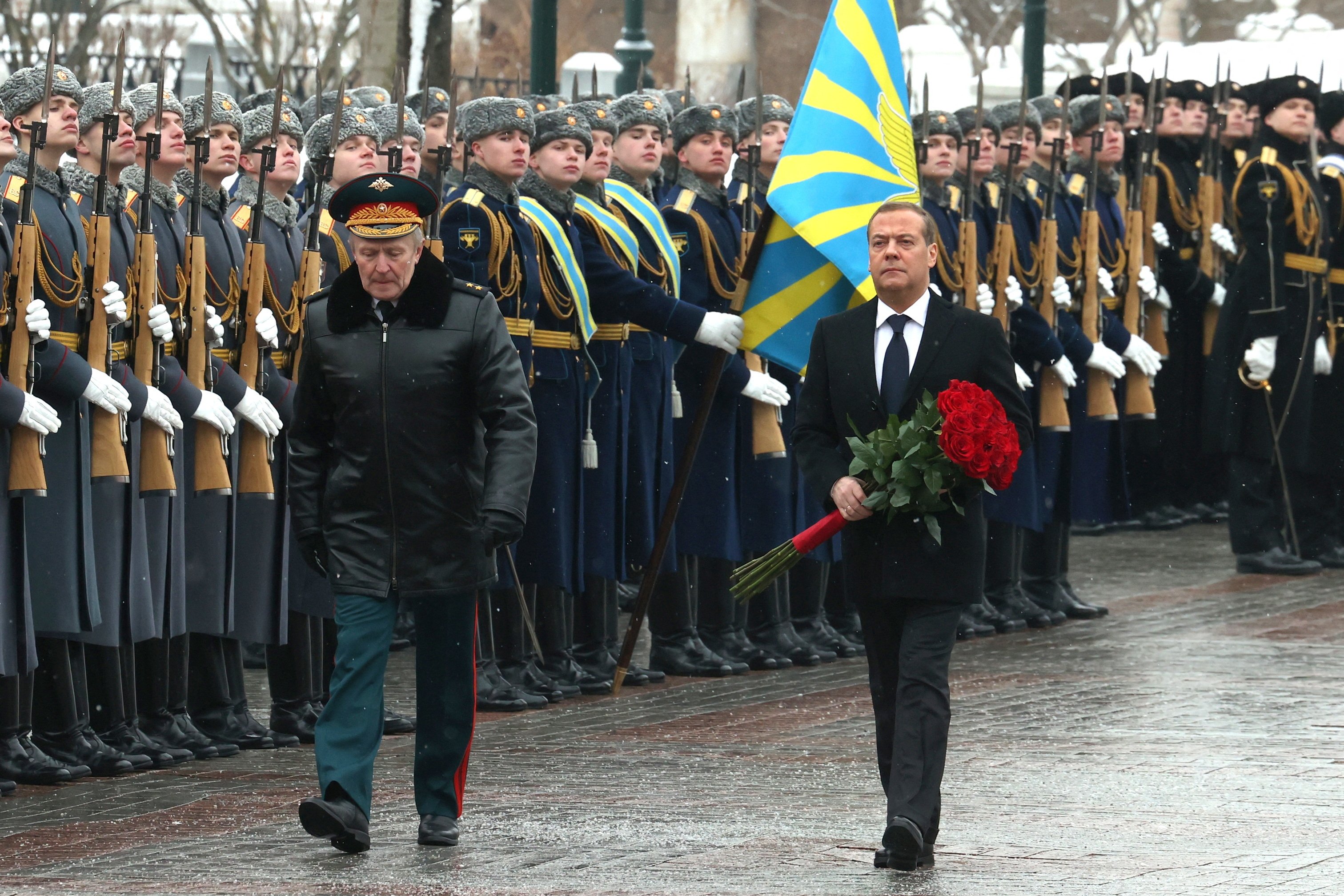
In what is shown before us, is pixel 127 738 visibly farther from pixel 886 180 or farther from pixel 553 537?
pixel 886 180

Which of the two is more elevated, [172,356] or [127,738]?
[172,356]

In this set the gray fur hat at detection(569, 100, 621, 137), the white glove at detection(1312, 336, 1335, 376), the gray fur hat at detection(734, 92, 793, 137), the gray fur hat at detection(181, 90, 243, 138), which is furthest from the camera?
the white glove at detection(1312, 336, 1335, 376)

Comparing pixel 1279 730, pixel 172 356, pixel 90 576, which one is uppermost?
pixel 172 356

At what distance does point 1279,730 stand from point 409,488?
3.64m

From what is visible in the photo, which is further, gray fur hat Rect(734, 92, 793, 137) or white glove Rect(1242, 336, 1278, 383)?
white glove Rect(1242, 336, 1278, 383)

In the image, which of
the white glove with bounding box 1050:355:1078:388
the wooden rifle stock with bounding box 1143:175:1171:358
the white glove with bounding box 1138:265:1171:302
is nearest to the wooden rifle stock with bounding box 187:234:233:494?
the white glove with bounding box 1050:355:1078:388

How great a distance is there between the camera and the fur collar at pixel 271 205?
9.34m

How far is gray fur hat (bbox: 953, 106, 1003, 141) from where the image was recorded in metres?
12.5

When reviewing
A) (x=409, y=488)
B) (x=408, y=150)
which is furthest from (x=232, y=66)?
(x=409, y=488)

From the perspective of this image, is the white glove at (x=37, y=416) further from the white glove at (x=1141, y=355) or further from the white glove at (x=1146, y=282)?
the white glove at (x=1146, y=282)

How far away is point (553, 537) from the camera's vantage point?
33.6 feet

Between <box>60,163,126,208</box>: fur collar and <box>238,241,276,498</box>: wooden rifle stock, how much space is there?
56 centimetres

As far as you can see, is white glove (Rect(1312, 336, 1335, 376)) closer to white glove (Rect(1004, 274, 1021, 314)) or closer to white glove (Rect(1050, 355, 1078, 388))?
white glove (Rect(1050, 355, 1078, 388))

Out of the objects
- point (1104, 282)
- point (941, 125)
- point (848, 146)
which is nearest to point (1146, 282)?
point (1104, 282)
